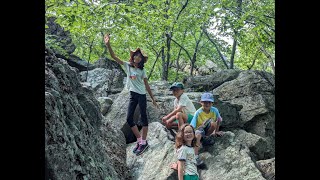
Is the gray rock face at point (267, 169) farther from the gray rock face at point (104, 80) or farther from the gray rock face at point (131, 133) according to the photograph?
the gray rock face at point (104, 80)

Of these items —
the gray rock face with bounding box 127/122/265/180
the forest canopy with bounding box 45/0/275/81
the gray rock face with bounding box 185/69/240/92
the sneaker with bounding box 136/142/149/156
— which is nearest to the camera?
the gray rock face with bounding box 127/122/265/180

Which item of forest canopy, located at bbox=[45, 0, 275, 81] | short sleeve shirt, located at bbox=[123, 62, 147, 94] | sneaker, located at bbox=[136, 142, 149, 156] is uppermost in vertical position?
forest canopy, located at bbox=[45, 0, 275, 81]

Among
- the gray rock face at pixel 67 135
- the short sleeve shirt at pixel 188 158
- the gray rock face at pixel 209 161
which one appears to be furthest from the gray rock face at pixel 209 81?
the gray rock face at pixel 67 135

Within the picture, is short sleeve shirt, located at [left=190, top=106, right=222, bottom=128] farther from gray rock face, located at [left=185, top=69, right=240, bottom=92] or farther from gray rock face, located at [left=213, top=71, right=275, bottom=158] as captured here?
gray rock face, located at [left=185, top=69, right=240, bottom=92]

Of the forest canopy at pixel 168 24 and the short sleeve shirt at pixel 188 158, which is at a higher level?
the forest canopy at pixel 168 24

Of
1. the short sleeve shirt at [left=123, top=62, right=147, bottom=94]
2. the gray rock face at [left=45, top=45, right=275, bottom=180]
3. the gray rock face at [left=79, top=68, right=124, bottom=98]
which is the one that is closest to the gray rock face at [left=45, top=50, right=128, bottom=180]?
the gray rock face at [left=45, top=45, right=275, bottom=180]

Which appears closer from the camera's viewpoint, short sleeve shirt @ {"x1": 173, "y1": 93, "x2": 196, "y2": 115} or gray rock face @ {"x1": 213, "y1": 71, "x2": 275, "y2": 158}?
short sleeve shirt @ {"x1": 173, "y1": 93, "x2": 196, "y2": 115}

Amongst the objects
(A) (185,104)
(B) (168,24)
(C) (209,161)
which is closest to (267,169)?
(C) (209,161)

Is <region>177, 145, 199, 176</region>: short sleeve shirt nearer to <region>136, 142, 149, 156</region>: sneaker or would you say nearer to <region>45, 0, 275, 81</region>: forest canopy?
<region>136, 142, 149, 156</region>: sneaker

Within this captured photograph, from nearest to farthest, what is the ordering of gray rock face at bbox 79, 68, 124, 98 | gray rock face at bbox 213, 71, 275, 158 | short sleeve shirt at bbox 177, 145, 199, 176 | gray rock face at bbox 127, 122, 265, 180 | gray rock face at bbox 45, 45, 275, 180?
gray rock face at bbox 45, 45, 275, 180 → short sleeve shirt at bbox 177, 145, 199, 176 → gray rock face at bbox 127, 122, 265, 180 → gray rock face at bbox 213, 71, 275, 158 → gray rock face at bbox 79, 68, 124, 98

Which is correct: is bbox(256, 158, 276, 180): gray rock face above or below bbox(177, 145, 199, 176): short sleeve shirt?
below
